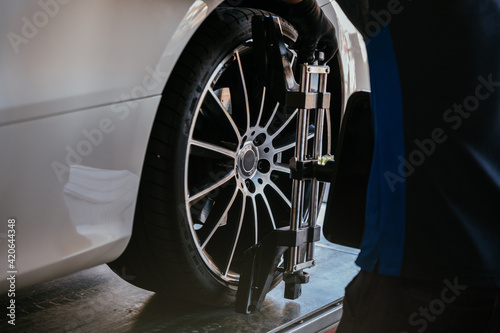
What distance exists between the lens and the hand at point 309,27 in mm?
1917

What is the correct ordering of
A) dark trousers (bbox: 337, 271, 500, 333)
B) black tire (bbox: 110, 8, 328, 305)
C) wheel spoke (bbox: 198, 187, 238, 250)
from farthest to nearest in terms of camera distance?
wheel spoke (bbox: 198, 187, 238, 250), black tire (bbox: 110, 8, 328, 305), dark trousers (bbox: 337, 271, 500, 333)

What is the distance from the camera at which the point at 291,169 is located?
83.5 inches

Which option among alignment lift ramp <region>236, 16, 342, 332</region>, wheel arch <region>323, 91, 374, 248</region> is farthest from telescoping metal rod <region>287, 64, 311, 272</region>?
wheel arch <region>323, 91, 374, 248</region>

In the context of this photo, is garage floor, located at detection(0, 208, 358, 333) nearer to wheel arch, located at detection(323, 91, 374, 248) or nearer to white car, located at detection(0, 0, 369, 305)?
white car, located at detection(0, 0, 369, 305)

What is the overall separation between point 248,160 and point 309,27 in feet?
1.45

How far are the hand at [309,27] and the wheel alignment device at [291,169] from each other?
5 cm

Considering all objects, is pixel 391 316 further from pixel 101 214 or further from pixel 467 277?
pixel 101 214

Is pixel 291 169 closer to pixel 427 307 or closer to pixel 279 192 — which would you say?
pixel 279 192

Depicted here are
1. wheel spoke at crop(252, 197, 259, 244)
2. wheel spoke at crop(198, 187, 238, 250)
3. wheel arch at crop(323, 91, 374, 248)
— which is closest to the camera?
wheel arch at crop(323, 91, 374, 248)

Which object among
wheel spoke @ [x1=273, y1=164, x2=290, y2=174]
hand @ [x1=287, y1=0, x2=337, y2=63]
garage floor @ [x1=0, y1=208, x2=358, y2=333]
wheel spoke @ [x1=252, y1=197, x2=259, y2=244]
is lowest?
garage floor @ [x1=0, y1=208, x2=358, y2=333]

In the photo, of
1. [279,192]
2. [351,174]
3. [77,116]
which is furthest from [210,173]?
[351,174]

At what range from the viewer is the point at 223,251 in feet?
7.47

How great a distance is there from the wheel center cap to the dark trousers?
109 centimetres

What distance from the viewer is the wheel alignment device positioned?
2043mm
